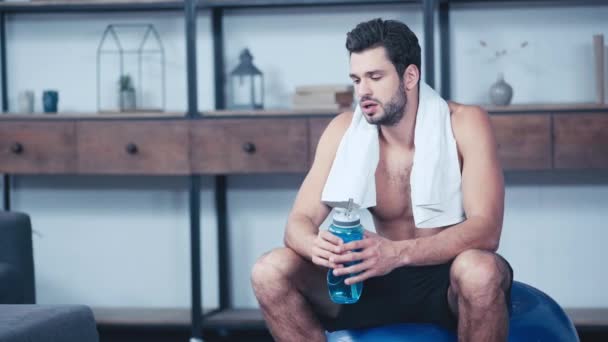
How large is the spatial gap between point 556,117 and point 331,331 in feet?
4.36

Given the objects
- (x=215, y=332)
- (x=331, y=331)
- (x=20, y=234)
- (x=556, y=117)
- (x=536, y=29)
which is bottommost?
(x=215, y=332)

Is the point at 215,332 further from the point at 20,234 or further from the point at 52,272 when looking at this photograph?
the point at 20,234

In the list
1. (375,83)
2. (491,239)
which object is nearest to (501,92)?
(375,83)

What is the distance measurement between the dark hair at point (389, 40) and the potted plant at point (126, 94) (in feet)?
4.76

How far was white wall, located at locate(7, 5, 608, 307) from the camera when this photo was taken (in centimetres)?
340

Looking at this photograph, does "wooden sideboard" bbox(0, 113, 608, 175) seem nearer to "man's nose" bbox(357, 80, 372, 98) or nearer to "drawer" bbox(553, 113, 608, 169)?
"drawer" bbox(553, 113, 608, 169)

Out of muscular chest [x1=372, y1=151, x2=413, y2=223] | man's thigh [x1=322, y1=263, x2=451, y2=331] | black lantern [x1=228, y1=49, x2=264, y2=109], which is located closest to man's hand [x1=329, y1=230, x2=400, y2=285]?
man's thigh [x1=322, y1=263, x2=451, y2=331]

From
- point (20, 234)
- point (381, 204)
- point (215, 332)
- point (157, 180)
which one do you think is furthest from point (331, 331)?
point (157, 180)

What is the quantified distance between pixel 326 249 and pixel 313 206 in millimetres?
340

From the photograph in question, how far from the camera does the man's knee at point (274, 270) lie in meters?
1.99

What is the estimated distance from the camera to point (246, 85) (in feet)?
11.2

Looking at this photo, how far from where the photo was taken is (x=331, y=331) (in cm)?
204

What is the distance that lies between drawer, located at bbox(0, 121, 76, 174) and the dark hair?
1404mm

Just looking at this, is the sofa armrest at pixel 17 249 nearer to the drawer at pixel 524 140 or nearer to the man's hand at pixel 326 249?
the man's hand at pixel 326 249
